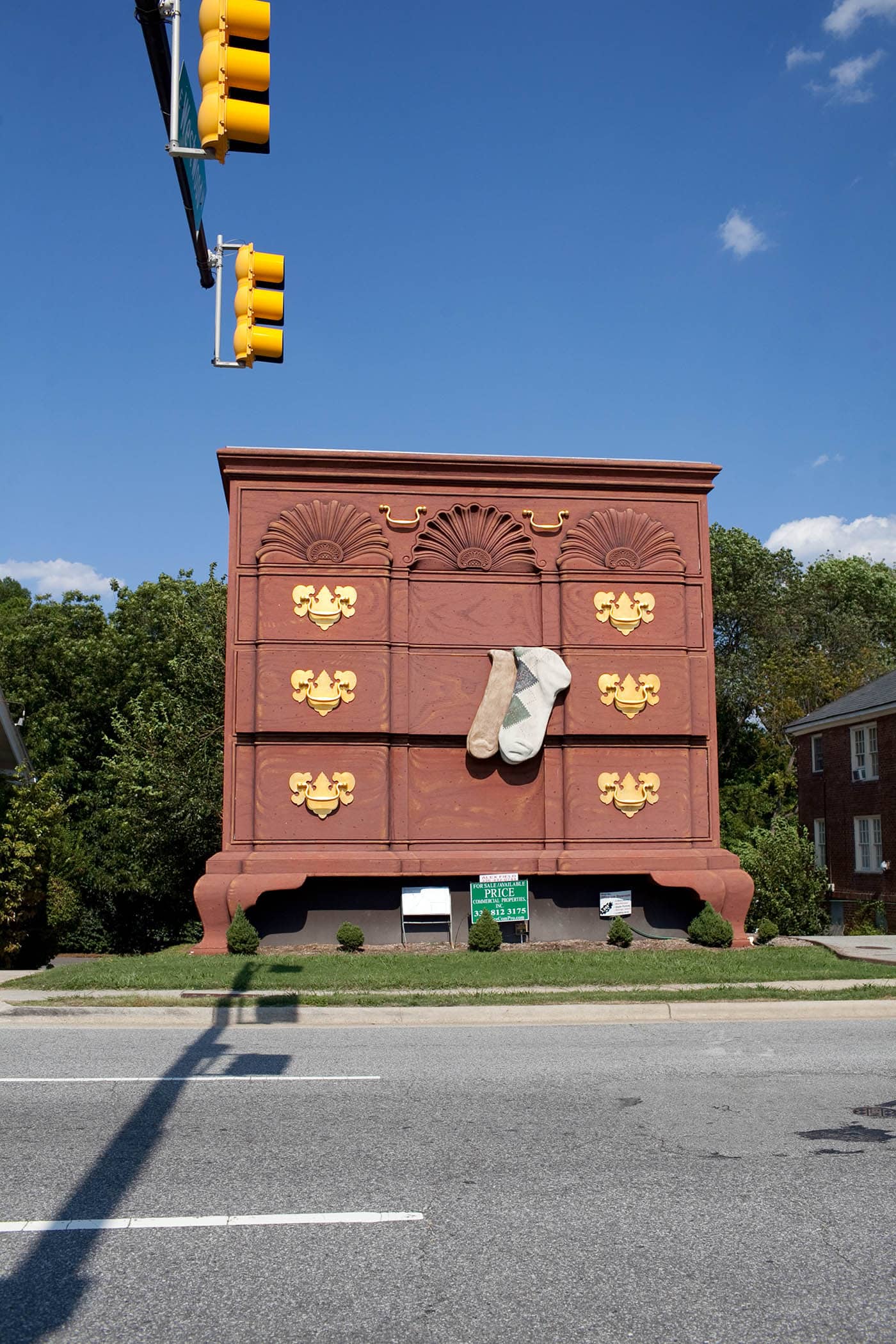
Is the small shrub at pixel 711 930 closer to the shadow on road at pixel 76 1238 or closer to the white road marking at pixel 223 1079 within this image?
the white road marking at pixel 223 1079

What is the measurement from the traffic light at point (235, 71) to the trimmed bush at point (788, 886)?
27.7m

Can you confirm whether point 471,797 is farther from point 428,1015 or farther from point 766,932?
point 428,1015

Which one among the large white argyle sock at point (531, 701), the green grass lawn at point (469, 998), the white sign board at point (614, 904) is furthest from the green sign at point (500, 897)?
the green grass lawn at point (469, 998)

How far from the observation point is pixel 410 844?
61.8 feet

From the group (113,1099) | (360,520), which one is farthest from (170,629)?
(113,1099)

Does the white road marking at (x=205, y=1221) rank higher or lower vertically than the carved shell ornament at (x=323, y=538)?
lower

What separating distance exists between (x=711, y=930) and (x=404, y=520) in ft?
28.2

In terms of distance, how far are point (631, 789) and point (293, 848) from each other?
5.71m

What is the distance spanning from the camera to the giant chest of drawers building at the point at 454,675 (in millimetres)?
18625

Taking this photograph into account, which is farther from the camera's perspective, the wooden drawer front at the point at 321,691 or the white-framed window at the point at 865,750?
the white-framed window at the point at 865,750

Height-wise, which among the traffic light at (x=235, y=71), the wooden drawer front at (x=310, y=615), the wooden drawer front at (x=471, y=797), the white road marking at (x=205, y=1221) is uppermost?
the traffic light at (x=235, y=71)

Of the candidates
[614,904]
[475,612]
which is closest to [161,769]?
[475,612]

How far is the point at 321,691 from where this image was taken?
18797 millimetres

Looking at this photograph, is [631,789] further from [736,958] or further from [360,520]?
[360,520]
